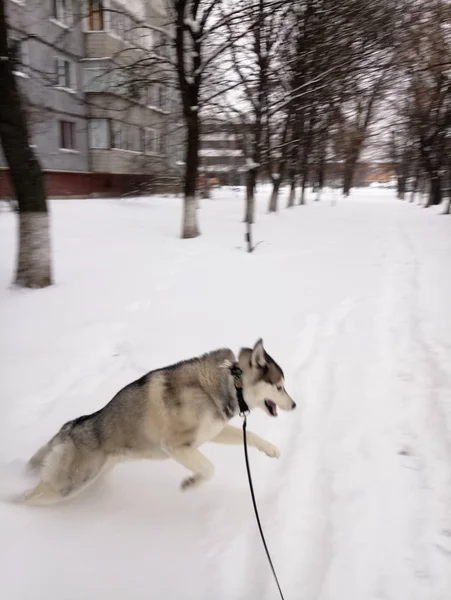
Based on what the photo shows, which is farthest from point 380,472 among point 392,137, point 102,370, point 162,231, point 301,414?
point 392,137

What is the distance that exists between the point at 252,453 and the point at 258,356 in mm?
1165

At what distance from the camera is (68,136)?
86.4 feet

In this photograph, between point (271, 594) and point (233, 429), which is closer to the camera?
point (271, 594)

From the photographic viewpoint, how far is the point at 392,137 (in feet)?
134

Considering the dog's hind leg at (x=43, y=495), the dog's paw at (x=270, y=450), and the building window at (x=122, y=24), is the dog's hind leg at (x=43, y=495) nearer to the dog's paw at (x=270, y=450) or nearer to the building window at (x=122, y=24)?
the dog's paw at (x=270, y=450)

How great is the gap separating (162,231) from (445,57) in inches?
570

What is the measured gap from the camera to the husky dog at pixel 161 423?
3113 millimetres

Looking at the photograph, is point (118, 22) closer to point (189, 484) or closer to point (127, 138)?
point (127, 138)

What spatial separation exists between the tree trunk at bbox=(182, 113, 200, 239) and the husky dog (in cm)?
1128

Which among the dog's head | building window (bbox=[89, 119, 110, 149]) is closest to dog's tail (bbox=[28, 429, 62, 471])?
the dog's head

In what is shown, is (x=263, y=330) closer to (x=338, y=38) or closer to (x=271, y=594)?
(x=271, y=594)

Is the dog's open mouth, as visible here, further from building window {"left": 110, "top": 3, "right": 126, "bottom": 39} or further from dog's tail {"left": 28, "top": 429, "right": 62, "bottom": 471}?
building window {"left": 110, "top": 3, "right": 126, "bottom": 39}

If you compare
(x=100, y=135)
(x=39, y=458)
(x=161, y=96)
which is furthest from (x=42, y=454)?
(x=100, y=135)

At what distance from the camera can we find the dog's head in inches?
133
